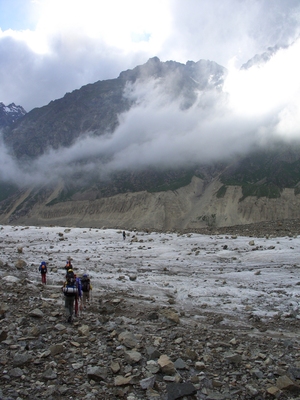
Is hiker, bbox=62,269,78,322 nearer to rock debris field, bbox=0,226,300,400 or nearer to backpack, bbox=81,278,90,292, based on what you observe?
rock debris field, bbox=0,226,300,400

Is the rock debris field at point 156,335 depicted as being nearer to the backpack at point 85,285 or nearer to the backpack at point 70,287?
the backpack at point 85,285

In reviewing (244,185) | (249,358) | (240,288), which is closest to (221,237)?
(240,288)

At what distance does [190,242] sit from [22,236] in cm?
2288

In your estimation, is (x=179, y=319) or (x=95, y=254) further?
(x=95, y=254)

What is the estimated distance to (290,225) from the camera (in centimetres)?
4128

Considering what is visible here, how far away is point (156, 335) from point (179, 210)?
171 m

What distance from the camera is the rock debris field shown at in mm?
7250

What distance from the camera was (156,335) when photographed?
10.3 metres

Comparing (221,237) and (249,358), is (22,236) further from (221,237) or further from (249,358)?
(249,358)

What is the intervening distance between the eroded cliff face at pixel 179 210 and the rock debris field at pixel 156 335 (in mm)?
130542

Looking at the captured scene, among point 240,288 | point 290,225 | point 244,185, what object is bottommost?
point 240,288

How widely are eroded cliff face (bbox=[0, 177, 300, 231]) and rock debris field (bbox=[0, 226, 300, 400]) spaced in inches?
5139

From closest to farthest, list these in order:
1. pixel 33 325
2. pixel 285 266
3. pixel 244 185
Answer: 1. pixel 33 325
2. pixel 285 266
3. pixel 244 185

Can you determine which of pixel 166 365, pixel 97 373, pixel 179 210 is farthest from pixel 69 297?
pixel 179 210
